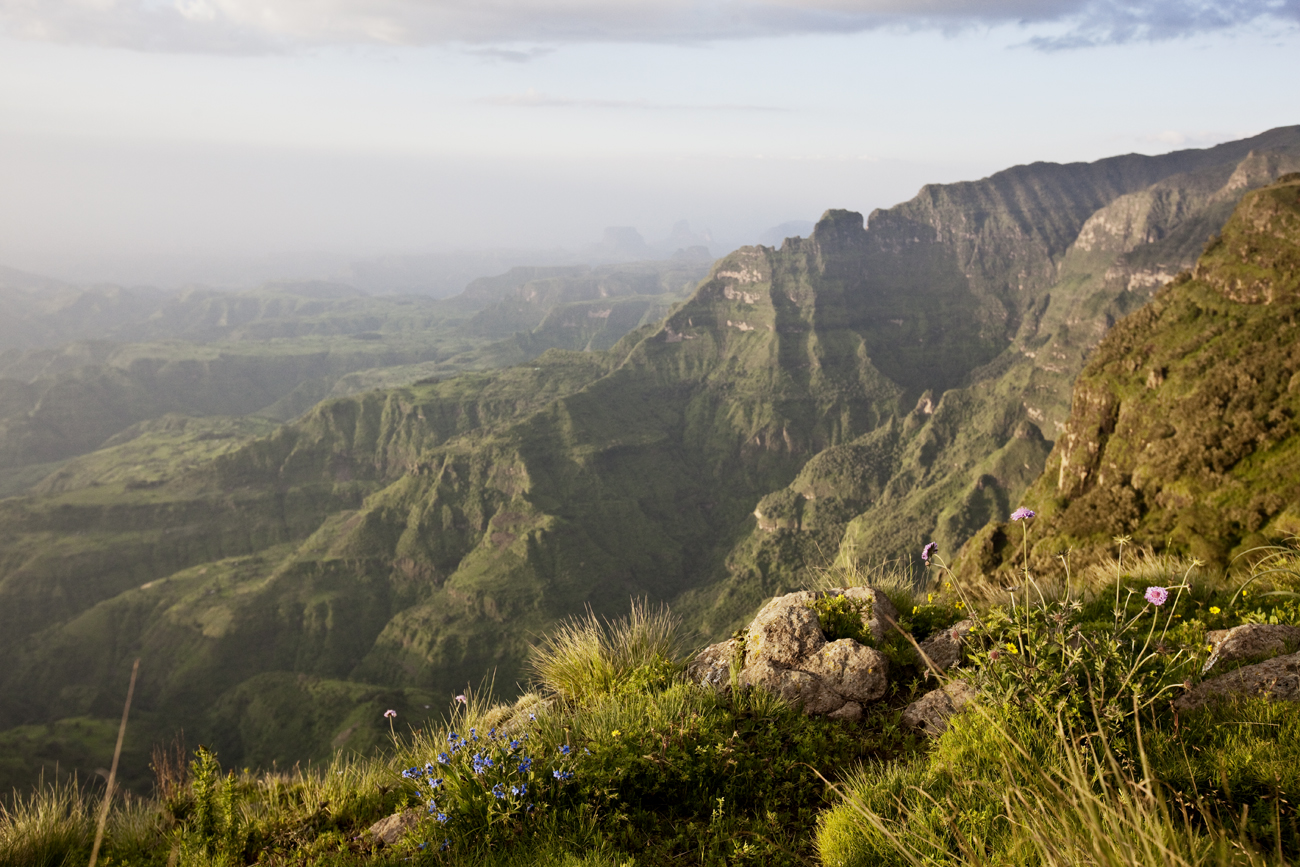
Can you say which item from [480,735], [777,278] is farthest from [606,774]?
[777,278]

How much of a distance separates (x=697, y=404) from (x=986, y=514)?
89.7 m

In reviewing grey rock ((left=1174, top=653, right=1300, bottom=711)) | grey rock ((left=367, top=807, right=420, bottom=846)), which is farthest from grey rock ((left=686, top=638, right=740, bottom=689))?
grey rock ((left=1174, top=653, right=1300, bottom=711))

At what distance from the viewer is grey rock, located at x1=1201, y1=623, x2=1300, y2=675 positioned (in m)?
5.19

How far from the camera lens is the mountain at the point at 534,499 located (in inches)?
3804

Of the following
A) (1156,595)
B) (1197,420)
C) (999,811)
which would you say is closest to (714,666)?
(999,811)

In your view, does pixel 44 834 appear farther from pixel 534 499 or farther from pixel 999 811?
Answer: pixel 534 499

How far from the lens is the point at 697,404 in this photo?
176 metres

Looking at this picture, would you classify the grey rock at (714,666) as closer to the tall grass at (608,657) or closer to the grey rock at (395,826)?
the tall grass at (608,657)

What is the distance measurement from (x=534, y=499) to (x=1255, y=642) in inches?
4959

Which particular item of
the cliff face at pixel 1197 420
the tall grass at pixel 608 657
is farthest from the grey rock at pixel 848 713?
the cliff face at pixel 1197 420

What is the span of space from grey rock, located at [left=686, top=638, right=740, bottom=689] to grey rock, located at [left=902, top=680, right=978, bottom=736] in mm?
1717

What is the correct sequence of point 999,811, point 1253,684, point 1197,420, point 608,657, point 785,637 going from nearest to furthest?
point 999,811 → point 1253,684 → point 785,637 → point 608,657 → point 1197,420

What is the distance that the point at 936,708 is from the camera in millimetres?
5422

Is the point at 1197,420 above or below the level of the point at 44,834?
below
